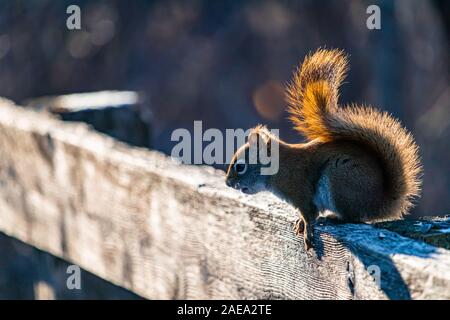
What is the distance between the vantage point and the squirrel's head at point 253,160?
109 inches

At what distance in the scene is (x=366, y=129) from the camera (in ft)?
8.04

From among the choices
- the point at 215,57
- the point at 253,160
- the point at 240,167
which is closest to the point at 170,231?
the point at 240,167

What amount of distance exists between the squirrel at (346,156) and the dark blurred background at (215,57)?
4.17m

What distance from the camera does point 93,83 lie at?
8.47 metres

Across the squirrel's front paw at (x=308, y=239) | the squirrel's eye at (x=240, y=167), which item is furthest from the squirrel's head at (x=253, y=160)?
the squirrel's front paw at (x=308, y=239)

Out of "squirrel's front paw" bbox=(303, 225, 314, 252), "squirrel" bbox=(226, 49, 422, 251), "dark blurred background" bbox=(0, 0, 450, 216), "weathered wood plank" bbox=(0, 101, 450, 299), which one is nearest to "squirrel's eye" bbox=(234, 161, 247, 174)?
"squirrel" bbox=(226, 49, 422, 251)

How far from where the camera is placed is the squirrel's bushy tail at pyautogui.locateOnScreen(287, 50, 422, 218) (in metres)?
2.43

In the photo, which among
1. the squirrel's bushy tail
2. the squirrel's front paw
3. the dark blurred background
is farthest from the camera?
the dark blurred background

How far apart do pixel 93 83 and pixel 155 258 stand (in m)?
6.21

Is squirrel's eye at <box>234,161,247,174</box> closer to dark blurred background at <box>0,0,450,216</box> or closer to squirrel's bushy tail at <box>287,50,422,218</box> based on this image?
squirrel's bushy tail at <box>287,50,422,218</box>

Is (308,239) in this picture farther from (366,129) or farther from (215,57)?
(215,57)

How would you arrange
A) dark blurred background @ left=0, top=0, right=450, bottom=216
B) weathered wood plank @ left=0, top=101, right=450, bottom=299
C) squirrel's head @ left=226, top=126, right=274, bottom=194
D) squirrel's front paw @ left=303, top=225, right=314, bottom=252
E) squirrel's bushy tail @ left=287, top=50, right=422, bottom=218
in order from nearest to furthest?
1. weathered wood plank @ left=0, top=101, right=450, bottom=299
2. squirrel's front paw @ left=303, top=225, right=314, bottom=252
3. squirrel's bushy tail @ left=287, top=50, right=422, bottom=218
4. squirrel's head @ left=226, top=126, right=274, bottom=194
5. dark blurred background @ left=0, top=0, right=450, bottom=216

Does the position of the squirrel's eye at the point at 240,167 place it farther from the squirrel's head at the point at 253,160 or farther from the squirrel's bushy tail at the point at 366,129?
the squirrel's bushy tail at the point at 366,129
